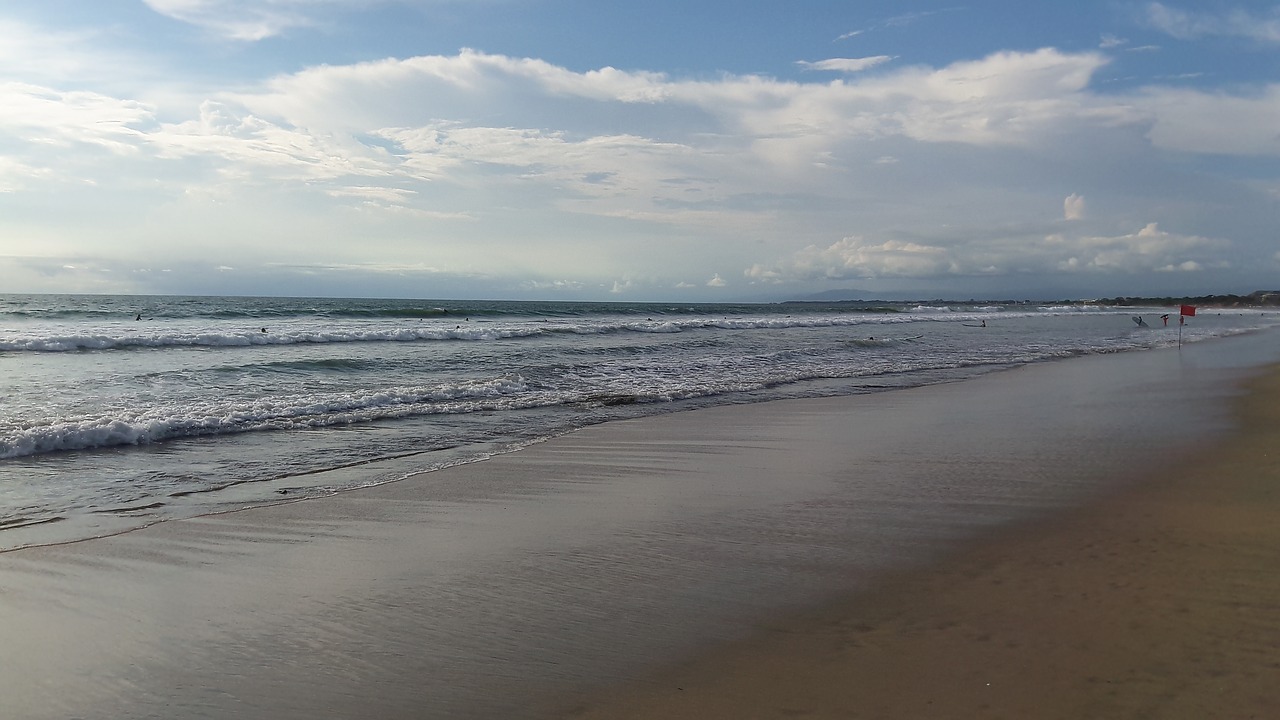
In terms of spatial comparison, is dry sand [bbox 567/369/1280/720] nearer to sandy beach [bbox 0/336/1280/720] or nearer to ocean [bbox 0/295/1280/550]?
sandy beach [bbox 0/336/1280/720]

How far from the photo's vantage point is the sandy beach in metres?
3.34

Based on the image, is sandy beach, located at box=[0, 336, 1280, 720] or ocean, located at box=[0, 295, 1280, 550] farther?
ocean, located at box=[0, 295, 1280, 550]

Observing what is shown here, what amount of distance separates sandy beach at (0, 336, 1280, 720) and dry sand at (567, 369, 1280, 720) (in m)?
0.02

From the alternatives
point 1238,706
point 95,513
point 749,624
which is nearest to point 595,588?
point 749,624

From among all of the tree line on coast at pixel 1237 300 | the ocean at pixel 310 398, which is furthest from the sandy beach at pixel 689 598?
the tree line on coast at pixel 1237 300

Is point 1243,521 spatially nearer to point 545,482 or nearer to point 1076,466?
point 1076,466


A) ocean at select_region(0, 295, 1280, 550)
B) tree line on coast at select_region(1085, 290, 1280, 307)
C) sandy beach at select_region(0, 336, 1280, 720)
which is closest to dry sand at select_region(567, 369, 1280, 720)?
sandy beach at select_region(0, 336, 1280, 720)

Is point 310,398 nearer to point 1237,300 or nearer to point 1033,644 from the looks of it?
point 1033,644

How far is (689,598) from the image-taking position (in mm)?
4469

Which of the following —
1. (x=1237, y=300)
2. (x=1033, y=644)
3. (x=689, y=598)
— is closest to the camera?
(x=1033, y=644)

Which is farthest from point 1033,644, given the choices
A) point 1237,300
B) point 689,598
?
point 1237,300

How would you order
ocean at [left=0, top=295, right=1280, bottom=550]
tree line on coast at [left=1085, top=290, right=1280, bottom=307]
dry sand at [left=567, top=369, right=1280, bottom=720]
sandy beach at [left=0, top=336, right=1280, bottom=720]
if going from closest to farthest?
dry sand at [left=567, top=369, right=1280, bottom=720] < sandy beach at [left=0, top=336, right=1280, bottom=720] < ocean at [left=0, top=295, right=1280, bottom=550] < tree line on coast at [left=1085, top=290, right=1280, bottom=307]

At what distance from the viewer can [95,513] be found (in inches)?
257

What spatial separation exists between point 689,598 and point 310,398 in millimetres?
10452
